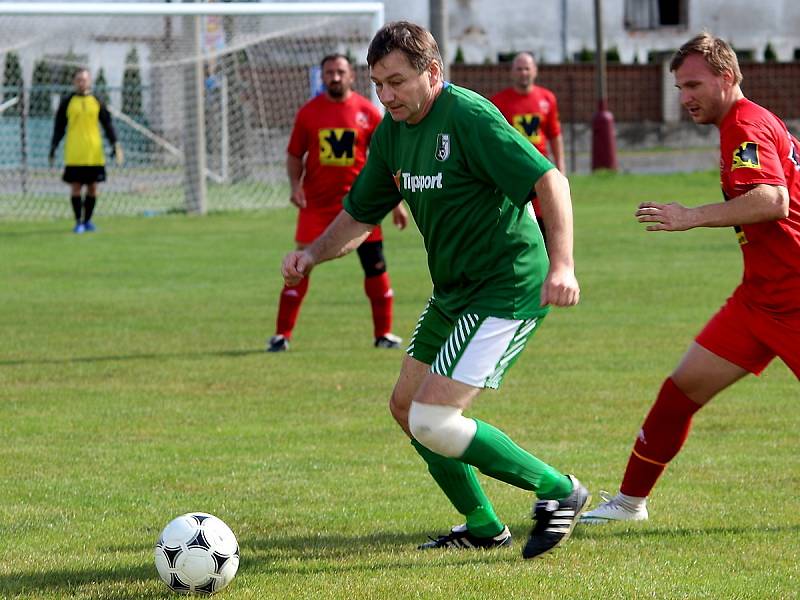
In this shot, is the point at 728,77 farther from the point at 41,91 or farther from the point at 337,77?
the point at 41,91

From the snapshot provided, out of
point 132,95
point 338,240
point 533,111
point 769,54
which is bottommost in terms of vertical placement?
point 338,240

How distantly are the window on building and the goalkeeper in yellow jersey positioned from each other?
30786 millimetres

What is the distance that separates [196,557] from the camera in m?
4.71

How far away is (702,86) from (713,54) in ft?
0.41

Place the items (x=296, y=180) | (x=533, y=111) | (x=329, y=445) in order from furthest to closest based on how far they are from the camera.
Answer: (x=533, y=111)
(x=296, y=180)
(x=329, y=445)

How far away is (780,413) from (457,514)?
9.90 ft

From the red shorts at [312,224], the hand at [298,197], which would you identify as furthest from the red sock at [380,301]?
the hand at [298,197]

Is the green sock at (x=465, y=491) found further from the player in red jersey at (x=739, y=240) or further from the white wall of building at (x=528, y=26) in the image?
the white wall of building at (x=528, y=26)

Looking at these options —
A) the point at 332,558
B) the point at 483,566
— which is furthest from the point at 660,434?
the point at 332,558

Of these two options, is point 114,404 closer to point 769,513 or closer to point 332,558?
point 332,558

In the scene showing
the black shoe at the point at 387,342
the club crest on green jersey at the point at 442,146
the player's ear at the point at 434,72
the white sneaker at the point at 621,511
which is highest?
the player's ear at the point at 434,72

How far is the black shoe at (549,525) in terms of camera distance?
16.7ft

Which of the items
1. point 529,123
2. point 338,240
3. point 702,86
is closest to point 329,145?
point 529,123

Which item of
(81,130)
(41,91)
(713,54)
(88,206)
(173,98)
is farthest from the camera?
(41,91)
